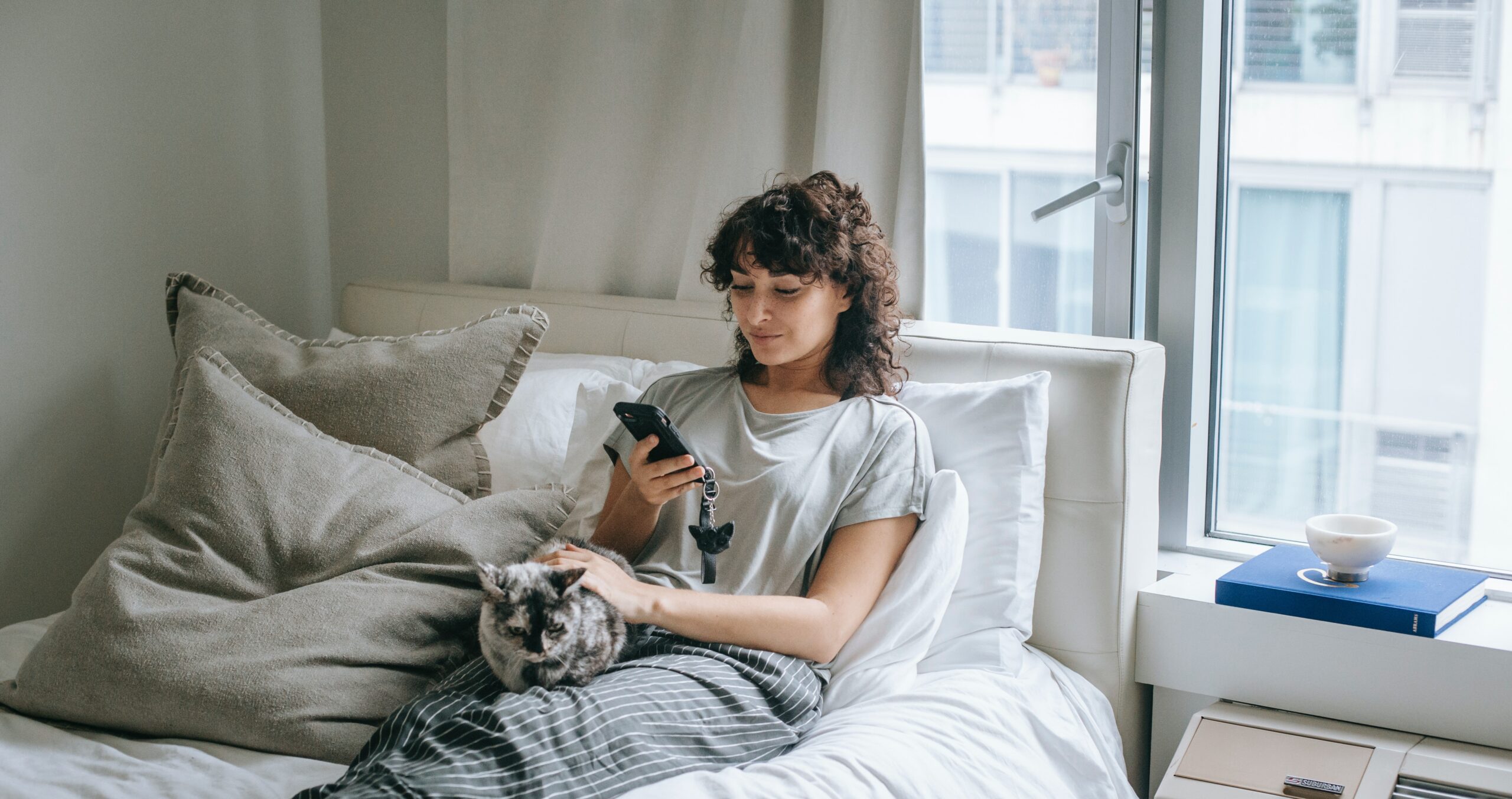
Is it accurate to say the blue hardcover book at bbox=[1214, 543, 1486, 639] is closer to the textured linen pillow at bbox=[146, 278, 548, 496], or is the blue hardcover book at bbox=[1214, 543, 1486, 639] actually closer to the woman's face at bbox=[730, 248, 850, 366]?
the woman's face at bbox=[730, 248, 850, 366]

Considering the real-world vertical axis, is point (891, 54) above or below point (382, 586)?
above

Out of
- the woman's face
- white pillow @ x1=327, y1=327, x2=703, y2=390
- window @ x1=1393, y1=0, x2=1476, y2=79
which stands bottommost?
white pillow @ x1=327, y1=327, x2=703, y2=390

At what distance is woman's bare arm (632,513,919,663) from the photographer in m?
1.39

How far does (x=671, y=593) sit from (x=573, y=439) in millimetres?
567

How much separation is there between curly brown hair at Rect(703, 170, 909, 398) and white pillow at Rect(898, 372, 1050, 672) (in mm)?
137

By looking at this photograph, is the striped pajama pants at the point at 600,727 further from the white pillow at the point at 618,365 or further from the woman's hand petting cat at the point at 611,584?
the white pillow at the point at 618,365

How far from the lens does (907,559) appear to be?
1.53 meters

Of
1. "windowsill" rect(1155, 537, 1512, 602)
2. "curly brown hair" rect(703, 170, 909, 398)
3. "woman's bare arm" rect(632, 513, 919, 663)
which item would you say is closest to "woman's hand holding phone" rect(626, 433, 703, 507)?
"woman's bare arm" rect(632, 513, 919, 663)

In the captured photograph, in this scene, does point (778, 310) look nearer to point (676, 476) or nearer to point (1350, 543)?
point (676, 476)

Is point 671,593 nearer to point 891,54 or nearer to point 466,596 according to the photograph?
point 466,596

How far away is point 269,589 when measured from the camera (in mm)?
1521

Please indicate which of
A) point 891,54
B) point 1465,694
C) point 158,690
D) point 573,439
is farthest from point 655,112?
point 1465,694

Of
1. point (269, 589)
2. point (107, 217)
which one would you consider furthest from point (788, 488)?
point (107, 217)

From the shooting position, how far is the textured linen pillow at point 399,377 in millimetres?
1760
